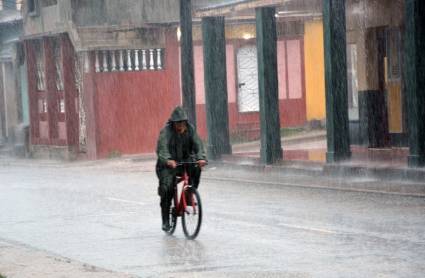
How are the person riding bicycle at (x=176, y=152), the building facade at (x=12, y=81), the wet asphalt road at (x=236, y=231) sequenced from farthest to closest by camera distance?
the building facade at (x=12, y=81) < the person riding bicycle at (x=176, y=152) < the wet asphalt road at (x=236, y=231)

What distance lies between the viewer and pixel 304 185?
938 inches

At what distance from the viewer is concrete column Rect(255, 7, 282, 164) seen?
28.1 metres

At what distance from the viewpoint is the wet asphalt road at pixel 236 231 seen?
13.3 m

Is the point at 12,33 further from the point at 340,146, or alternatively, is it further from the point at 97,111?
the point at 340,146

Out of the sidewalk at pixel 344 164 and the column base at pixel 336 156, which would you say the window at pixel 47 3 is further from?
the column base at pixel 336 156

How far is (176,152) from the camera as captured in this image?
54.2ft

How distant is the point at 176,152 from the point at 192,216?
90 cm

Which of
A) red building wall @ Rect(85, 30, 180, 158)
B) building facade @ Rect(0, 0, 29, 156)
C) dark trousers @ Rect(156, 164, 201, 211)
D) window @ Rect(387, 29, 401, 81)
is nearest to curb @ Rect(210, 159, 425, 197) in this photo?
window @ Rect(387, 29, 401, 81)

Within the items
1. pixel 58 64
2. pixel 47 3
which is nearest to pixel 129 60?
pixel 58 64

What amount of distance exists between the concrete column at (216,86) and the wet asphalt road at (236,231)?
4.56 meters

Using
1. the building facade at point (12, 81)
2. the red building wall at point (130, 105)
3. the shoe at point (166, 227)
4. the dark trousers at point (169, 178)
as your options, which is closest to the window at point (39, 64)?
the building facade at point (12, 81)

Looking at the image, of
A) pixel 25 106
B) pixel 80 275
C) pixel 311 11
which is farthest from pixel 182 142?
pixel 25 106

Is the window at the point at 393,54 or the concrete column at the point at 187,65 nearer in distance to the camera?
the window at the point at 393,54

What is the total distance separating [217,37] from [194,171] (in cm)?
1472
